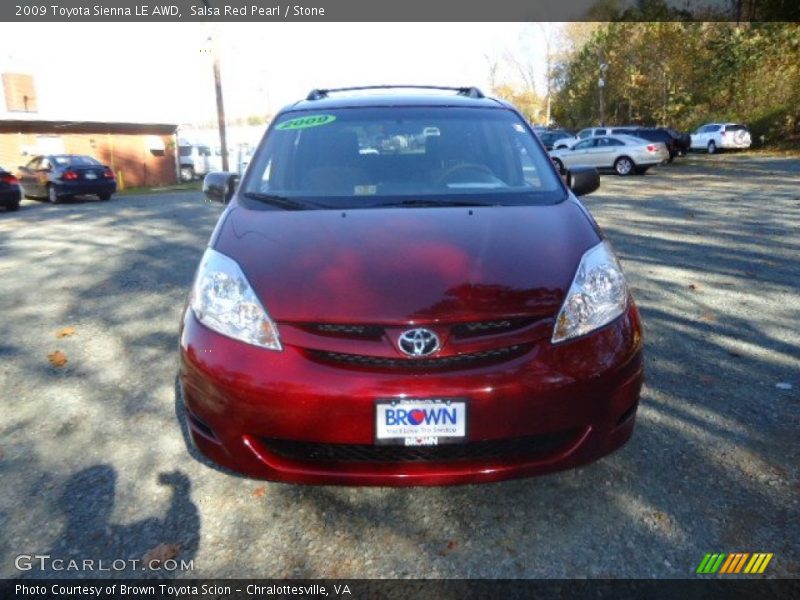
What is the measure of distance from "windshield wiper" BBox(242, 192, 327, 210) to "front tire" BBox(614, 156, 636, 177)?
64.1 ft

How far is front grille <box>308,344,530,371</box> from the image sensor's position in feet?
7.15

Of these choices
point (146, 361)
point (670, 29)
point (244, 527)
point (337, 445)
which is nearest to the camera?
point (337, 445)

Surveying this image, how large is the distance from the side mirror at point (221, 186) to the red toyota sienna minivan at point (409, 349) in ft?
3.95

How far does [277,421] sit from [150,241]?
743 cm

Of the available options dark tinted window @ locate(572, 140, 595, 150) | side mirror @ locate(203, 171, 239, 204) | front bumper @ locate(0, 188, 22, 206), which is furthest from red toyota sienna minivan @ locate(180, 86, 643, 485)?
dark tinted window @ locate(572, 140, 595, 150)

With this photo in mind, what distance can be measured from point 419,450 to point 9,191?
18118 mm

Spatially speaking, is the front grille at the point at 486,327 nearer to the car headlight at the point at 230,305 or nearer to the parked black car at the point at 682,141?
the car headlight at the point at 230,305

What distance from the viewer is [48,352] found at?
432cm

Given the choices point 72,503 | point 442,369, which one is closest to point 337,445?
point 442,369

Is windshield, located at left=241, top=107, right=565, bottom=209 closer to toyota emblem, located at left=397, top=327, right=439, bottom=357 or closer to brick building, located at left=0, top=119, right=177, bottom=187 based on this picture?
toyota emblem, located at left=397, top=327, right=439, bottom=357

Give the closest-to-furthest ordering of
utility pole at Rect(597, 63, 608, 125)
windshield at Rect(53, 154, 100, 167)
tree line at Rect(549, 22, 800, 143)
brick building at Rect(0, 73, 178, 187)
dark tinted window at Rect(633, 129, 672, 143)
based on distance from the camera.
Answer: windshield at Rect(53, 154, 100, 167) < dark tinted window at Rect(633, 129, 672, 143) < brick building at Rect(0, 73, 178, 187) < tree line at Rect(549, 22, 800, 143) < utility pole at Rect(597, 63, 608, 125)

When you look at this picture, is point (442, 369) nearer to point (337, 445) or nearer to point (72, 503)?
point (337, 445)

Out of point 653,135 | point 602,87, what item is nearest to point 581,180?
point 653,135

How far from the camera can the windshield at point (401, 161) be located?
3.17 meters
